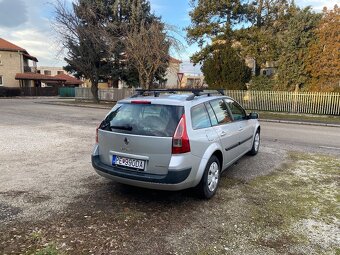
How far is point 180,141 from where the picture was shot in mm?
3824

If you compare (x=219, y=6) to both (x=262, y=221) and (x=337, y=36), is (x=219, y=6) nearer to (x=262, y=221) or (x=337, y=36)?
(x=337, y=36)

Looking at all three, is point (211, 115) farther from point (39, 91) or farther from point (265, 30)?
point (39, 91)

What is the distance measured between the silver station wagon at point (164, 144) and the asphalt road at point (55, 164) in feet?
3.10

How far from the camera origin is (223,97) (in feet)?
18.0

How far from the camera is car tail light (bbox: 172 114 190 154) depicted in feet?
12.5

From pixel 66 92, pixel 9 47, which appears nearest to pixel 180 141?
pixel 66 92

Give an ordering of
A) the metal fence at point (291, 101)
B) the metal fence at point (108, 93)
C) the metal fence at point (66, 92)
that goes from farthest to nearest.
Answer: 1. the metal fence at point (66, 92)
2. the metal fence at point (108, 93)
3. the metal fence at point (291, 101)

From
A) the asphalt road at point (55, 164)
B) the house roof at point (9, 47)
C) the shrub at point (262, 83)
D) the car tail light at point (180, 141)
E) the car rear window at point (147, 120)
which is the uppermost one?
the house roof at point (9, 47)

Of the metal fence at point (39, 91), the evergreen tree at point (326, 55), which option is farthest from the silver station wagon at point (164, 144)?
→ the metal fence at point (39, 91)

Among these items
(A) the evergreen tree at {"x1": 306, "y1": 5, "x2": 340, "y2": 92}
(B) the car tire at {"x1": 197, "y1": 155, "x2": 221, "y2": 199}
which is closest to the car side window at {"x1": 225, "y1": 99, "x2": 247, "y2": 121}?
(B) the car tire at {"x1": 197, "y1": 155, "x2": 221, "y2": 199}

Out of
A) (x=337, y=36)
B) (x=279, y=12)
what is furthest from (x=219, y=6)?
(x=337, y=36)

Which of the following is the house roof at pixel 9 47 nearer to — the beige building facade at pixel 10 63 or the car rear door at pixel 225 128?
the beige building facade at pixel 10 63

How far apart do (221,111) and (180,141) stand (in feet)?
5.25

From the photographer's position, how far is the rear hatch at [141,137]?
12.7 ft
